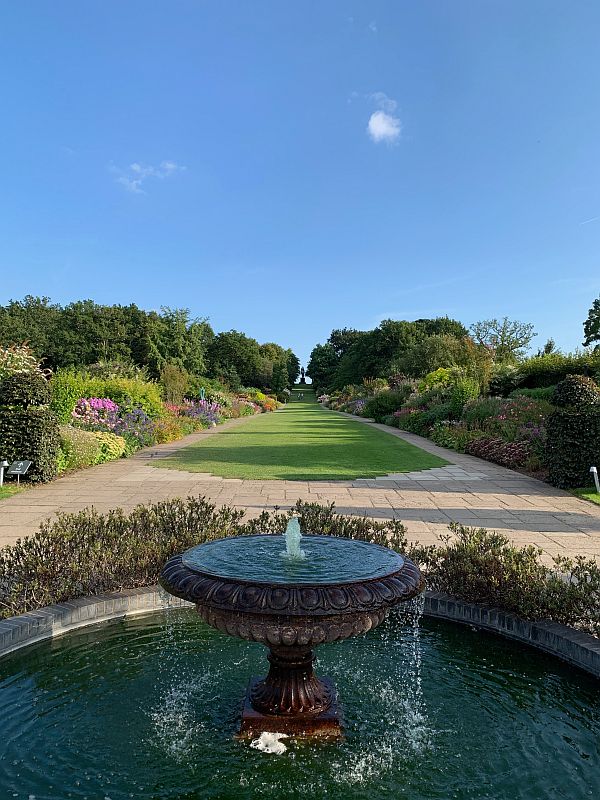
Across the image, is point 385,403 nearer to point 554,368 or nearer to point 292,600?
point 554,368

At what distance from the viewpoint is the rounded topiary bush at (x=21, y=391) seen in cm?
1093

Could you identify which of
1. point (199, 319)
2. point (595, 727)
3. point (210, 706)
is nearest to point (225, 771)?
point (210, 706)

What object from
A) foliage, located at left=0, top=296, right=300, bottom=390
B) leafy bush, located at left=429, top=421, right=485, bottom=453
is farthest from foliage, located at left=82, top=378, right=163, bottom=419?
foliage, located at left=0, top=296, right=300, bottom=390

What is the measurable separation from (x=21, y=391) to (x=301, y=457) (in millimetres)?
6772

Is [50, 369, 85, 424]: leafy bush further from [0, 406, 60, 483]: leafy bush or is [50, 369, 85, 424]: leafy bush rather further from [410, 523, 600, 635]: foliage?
[410, 523, 600, 635]: foliage

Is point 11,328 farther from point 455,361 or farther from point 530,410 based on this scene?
point 530,410

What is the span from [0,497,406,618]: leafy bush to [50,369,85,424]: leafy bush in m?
10.2

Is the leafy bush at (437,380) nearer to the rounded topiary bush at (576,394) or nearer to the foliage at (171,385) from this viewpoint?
the foliage at (171,385)

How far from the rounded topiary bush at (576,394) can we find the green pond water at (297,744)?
7.24 meters

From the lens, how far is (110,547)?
4.68 m

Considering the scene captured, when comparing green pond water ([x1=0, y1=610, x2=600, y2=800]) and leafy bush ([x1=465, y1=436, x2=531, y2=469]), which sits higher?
leafy bush ([x1=465, y1=436, x2=531, y2=469])

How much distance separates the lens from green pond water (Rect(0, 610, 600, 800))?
258 cm

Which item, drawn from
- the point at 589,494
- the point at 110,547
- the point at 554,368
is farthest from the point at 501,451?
the point at 110,547

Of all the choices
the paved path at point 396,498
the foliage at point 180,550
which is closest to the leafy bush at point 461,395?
the paved path at point 396,498
